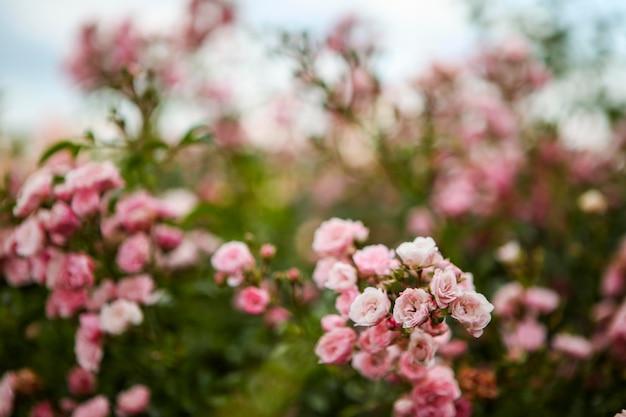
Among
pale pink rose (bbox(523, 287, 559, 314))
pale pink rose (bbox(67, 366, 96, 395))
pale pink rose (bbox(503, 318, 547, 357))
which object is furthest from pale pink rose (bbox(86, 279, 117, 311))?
pale pink rose (bbox(523, 287, 559, 314))

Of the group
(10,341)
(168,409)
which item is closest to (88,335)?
(168,409)

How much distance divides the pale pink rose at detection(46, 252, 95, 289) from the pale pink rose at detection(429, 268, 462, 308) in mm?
728

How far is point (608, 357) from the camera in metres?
1.30

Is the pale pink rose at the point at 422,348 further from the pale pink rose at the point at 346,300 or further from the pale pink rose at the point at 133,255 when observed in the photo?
the pale pink rose at the point at 133,255

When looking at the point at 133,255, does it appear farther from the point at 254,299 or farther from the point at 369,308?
the point at 369,308

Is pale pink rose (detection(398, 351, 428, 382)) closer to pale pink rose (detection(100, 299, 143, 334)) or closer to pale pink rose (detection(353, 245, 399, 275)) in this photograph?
pale pink rose (detection(353, 245, 399, 275))

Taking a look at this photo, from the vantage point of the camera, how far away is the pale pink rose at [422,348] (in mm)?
812

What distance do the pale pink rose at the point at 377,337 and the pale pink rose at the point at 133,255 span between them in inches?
22.3

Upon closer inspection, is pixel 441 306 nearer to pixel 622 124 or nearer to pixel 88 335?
pixel 88 335

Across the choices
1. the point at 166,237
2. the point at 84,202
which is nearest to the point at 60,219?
the point at 84,202

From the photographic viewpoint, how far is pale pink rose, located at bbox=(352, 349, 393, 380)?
90 centimetres

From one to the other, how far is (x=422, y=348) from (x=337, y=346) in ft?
0.48

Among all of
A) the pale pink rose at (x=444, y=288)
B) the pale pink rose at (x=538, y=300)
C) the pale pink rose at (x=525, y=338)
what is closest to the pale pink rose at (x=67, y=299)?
the pale pink rose at (x=444, y=288)

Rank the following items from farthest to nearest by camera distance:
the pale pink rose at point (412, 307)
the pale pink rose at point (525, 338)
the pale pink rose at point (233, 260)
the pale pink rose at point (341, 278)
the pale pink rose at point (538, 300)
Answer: the pale pink rose at point (538, 300) → the pale pink rose at point (525, 338) → the pale pink rose at point (233, 260) → the pale pink rose at point (341, 278) → the pale pink rose at point (412, 307)
